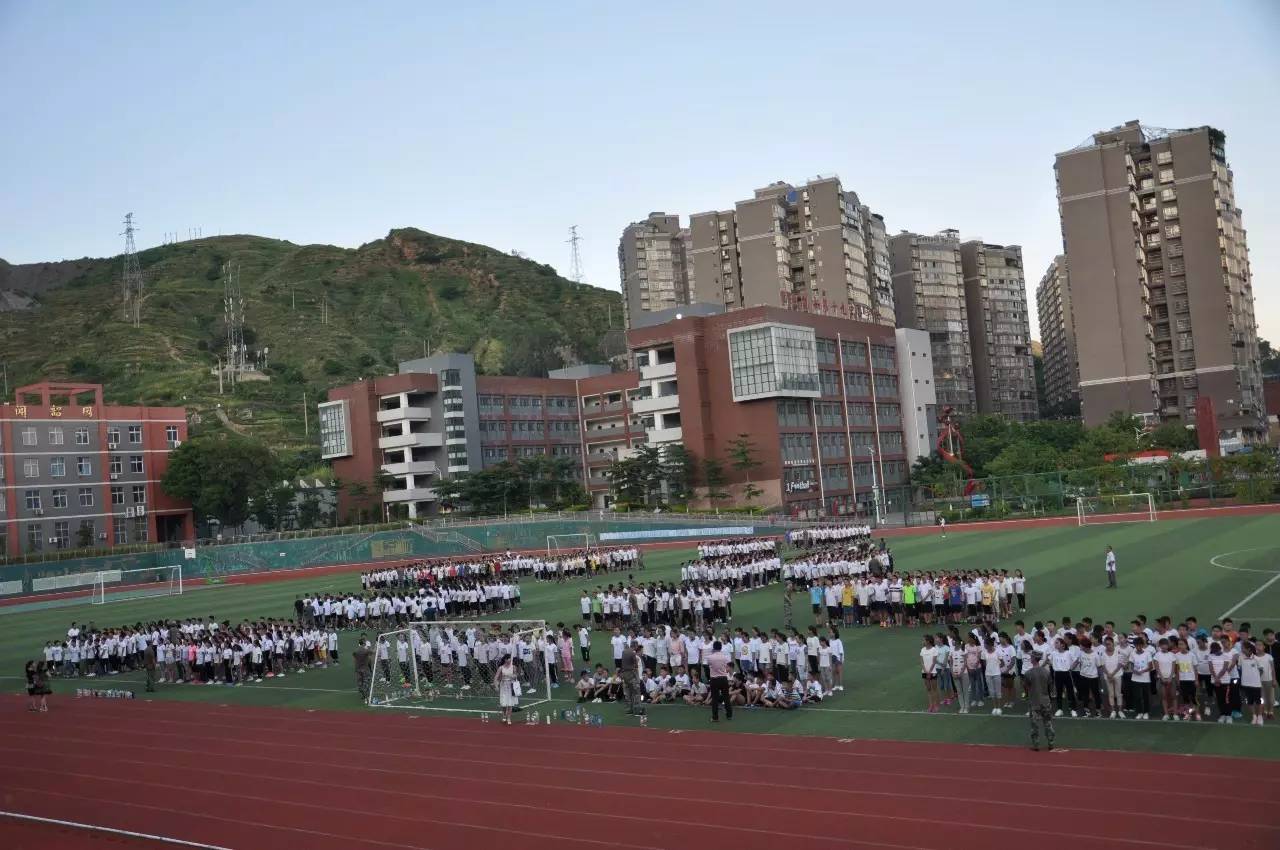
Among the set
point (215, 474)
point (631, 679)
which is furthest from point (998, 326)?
point (631, 679)

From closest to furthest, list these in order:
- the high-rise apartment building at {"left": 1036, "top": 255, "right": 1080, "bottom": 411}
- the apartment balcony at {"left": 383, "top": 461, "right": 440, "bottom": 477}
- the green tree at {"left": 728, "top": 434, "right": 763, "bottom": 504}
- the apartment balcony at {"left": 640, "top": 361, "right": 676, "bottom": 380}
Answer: the green tree at {"left": 728, "top": 434, "right": 763, "bottom": 504} < the apartment balcony at {"left": 640, "top": 361, "right": 676, "bottom": 380} < the apartment balcony at {"left": 383, "top": 461, "right": 440, "bottom": 477} < the high-rise apartment building at {"left": 1036, "top": 255, "right": 1080, "bottom": 411}

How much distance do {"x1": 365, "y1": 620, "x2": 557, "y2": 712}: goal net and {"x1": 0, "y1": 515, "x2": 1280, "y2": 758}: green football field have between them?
66 cm

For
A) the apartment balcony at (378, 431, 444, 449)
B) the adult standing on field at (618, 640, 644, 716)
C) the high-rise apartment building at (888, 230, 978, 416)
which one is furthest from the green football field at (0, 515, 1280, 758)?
the high-rise apartment building at (888, 230, 978, 416)

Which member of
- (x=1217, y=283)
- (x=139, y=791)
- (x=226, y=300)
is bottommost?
(x=139, y=791)

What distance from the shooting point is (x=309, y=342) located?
150 meters

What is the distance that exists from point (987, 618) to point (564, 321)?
531 feet

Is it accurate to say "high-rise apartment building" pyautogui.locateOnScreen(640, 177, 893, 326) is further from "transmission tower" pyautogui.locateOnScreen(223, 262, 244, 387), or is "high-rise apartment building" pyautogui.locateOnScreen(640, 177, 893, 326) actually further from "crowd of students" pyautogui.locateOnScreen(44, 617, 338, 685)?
"crowd of students" pyautogui.locateOnScreen(44, 617, 338, 685)

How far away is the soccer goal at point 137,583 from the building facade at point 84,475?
11.6 meters

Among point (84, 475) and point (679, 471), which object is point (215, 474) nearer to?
point (84, 475)

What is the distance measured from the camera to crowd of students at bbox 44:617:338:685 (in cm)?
2664

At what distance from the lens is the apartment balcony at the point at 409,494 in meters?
88.9

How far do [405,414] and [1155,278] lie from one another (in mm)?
67586

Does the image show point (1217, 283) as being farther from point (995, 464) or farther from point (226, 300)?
point (226, 300)

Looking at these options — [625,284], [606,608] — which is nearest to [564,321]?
[625,284]
